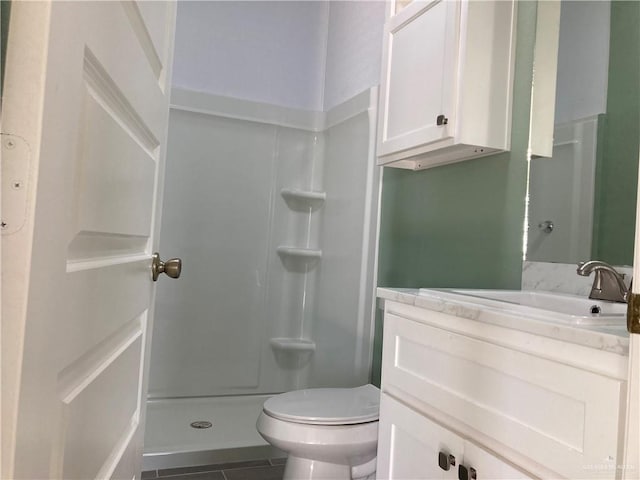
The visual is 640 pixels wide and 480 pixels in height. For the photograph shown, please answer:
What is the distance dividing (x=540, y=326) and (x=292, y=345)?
206 cm

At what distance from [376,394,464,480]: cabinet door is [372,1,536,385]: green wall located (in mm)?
603

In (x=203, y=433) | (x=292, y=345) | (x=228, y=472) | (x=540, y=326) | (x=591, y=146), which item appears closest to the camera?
(x=540, y=326)

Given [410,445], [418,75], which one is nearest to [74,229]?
[410,445]

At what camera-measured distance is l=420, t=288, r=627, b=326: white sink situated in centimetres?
85

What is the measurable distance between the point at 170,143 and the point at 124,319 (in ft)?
6.48

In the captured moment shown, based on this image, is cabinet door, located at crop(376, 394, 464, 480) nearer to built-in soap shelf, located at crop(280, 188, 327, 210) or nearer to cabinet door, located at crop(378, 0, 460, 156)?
cabinet door, located at crop(378, 0, 460, 156)

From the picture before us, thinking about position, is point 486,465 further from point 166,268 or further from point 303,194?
point 303,194

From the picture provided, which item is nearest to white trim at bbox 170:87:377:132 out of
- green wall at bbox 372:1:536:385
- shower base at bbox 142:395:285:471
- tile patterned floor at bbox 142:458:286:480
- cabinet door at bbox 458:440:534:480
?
green wall at bbox 372:1:536:385

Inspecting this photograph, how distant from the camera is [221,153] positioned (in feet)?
9.06

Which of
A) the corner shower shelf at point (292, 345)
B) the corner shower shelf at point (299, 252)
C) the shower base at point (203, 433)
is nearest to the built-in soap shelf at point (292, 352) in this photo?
the corner shower shelf at point (292, 345)

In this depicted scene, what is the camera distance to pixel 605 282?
46.4 inches

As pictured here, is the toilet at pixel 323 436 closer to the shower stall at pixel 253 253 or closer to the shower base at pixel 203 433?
the shower base at pixel 203 433

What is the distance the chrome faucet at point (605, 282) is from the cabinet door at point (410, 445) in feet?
1.52

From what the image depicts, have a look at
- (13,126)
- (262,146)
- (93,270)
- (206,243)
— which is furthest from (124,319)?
(262,146)
